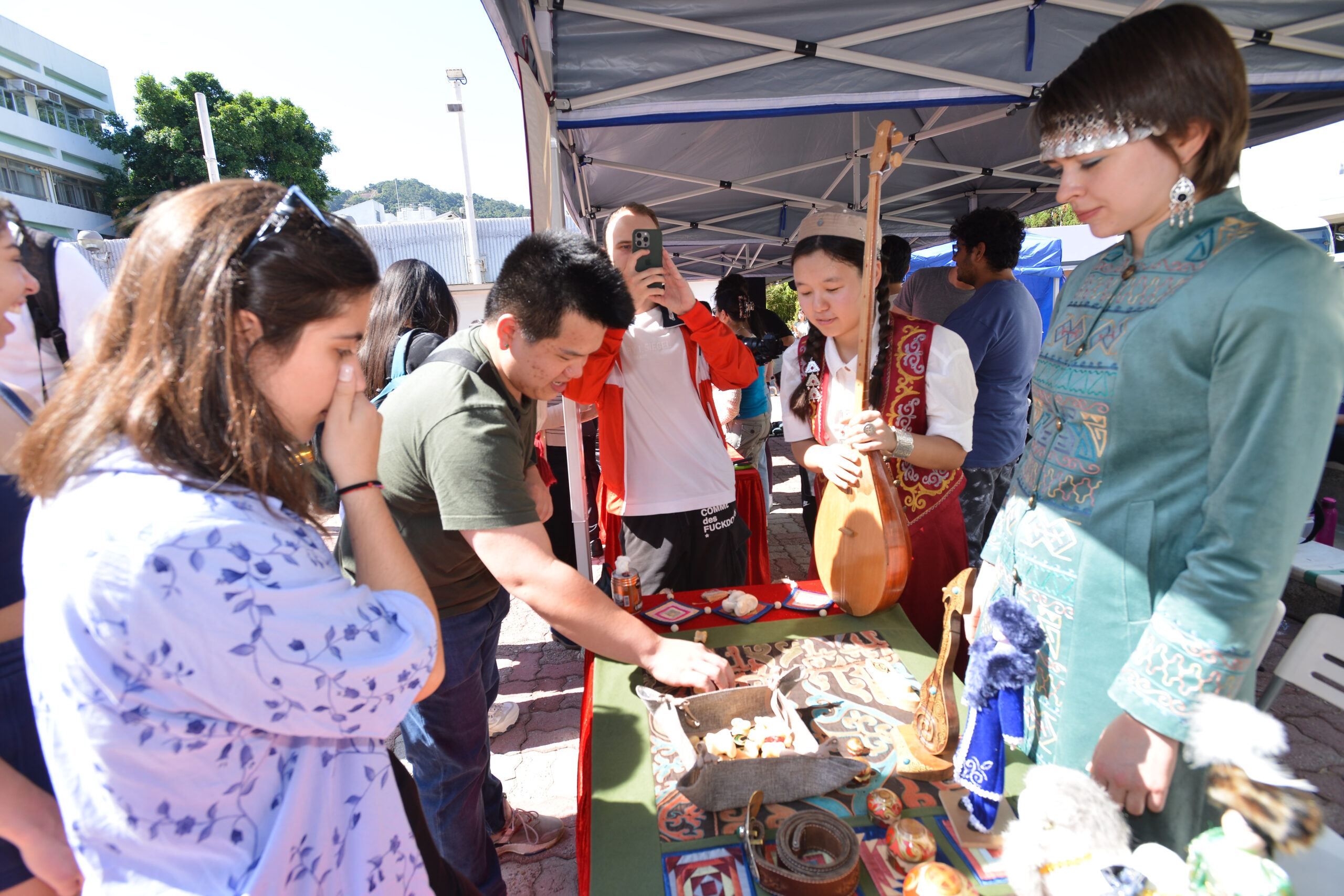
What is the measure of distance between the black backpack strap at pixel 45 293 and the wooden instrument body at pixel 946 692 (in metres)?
2.30

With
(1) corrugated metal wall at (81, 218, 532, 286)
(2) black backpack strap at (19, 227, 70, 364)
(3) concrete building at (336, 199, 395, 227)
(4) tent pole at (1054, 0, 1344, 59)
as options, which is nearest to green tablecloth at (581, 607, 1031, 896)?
(2) black backpack strap at (19, 227, 70, 364)

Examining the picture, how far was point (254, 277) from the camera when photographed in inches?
30.6

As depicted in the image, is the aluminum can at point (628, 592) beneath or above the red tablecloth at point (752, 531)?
above

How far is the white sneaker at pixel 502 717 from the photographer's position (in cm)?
295

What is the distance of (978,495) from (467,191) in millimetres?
20157

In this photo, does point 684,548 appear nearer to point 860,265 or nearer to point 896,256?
point 860,265

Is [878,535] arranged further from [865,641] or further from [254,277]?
[254,277]

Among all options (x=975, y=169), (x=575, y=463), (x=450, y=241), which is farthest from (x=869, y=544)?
(x=450, y=241)

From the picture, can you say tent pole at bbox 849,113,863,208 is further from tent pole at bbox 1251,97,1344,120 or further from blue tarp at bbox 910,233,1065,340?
tent pole at bbox 1251,97,1344,120

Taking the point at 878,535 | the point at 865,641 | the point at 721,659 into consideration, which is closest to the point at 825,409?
the point at 878,535

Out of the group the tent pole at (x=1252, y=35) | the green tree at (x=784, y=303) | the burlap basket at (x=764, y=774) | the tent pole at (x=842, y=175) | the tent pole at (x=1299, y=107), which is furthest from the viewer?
the green tree at (x=784, y=303)

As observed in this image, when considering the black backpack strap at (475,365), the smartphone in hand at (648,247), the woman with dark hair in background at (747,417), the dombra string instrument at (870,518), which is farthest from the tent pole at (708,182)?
the black backpack strap at (475,365)

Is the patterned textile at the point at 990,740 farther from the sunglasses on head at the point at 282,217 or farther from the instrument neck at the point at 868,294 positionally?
the sunglasses on head at the point at 282,217

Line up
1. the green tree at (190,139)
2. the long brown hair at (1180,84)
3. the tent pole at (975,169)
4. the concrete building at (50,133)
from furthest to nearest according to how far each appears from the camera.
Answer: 1. the green tree at (190,139)
2. the concrete building at (50,133)
3. the tent pole at (975,169)
4. the long brown hair at (1180,84)
